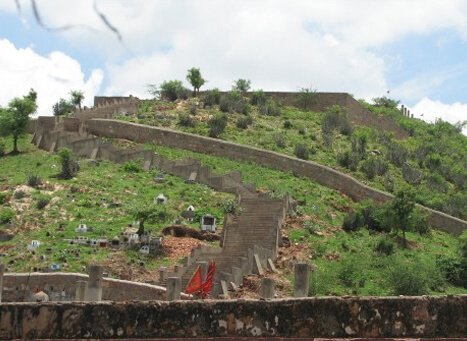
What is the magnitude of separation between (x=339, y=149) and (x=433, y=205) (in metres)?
10.5

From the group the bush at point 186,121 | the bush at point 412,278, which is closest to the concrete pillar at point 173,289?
the bush at point 412,278

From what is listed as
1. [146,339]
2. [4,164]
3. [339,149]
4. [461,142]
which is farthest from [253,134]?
[146,339]

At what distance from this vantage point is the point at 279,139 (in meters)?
68.9

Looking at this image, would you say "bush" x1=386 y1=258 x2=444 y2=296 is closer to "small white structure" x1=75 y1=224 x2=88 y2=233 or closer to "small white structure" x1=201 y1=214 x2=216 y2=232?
"small white structure" x1=201 y1=214 x2=216 y2=232

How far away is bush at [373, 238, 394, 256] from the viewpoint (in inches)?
1927

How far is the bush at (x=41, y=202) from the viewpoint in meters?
51.4

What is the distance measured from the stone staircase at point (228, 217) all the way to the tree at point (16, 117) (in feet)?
7.81

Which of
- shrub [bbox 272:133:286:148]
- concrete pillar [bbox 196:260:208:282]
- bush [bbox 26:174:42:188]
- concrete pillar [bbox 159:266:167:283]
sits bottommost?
concrete pillar [bbox 159:266:167:283]

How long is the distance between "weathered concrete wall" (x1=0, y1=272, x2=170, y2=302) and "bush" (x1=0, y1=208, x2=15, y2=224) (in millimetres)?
10246

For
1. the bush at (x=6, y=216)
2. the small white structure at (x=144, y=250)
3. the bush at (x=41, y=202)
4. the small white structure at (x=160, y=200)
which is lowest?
the small white structure at (x=144, y=250)

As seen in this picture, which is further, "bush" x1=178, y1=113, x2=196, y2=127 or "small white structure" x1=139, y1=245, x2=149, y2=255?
"bush" x1=178, y1=113, x2=196, y2=127

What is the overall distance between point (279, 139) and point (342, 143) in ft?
15.8

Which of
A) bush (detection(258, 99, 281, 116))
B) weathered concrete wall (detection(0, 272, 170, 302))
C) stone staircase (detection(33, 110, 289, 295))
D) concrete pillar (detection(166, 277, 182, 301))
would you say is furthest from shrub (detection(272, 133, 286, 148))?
concrete pillar (detection(166, 277, 182, 301))

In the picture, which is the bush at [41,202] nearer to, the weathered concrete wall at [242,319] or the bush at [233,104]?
the bush at [233,104]
